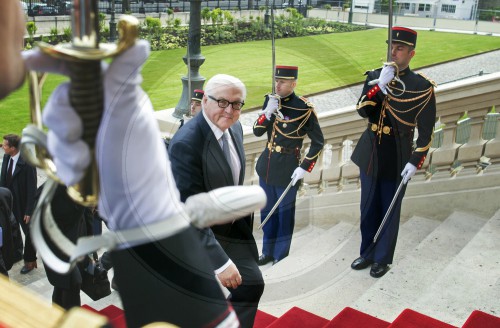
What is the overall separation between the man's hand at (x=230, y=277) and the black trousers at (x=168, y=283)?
90 cm

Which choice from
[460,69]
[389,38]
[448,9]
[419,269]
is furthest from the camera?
[460,69]

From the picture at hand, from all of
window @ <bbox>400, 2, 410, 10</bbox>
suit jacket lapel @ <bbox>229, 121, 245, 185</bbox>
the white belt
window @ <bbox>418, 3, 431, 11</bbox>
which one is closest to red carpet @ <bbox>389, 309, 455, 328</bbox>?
suit jacket lapel @ <bbox>229, 121, 245, 185</bbox>

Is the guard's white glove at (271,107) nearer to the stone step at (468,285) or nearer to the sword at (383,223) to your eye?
the sword at (383,223)

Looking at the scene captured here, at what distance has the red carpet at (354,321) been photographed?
2600 millimetres

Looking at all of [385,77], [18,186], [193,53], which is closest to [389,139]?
[385,77]

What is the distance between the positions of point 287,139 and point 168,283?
3.02 metres

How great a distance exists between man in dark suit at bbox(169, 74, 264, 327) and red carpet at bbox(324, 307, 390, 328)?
0.79 meters

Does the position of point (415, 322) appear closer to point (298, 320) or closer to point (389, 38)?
point (298, 320)

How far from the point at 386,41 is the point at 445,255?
136cm

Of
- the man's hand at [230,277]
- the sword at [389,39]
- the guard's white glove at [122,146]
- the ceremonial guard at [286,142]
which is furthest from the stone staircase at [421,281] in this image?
the guard's white glove at [122,146]

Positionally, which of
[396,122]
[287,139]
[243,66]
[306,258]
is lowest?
[287,139]

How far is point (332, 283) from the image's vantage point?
2.57m

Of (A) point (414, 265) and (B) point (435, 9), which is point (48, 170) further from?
(B) point (435, 9)

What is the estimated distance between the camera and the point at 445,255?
12.3ft
